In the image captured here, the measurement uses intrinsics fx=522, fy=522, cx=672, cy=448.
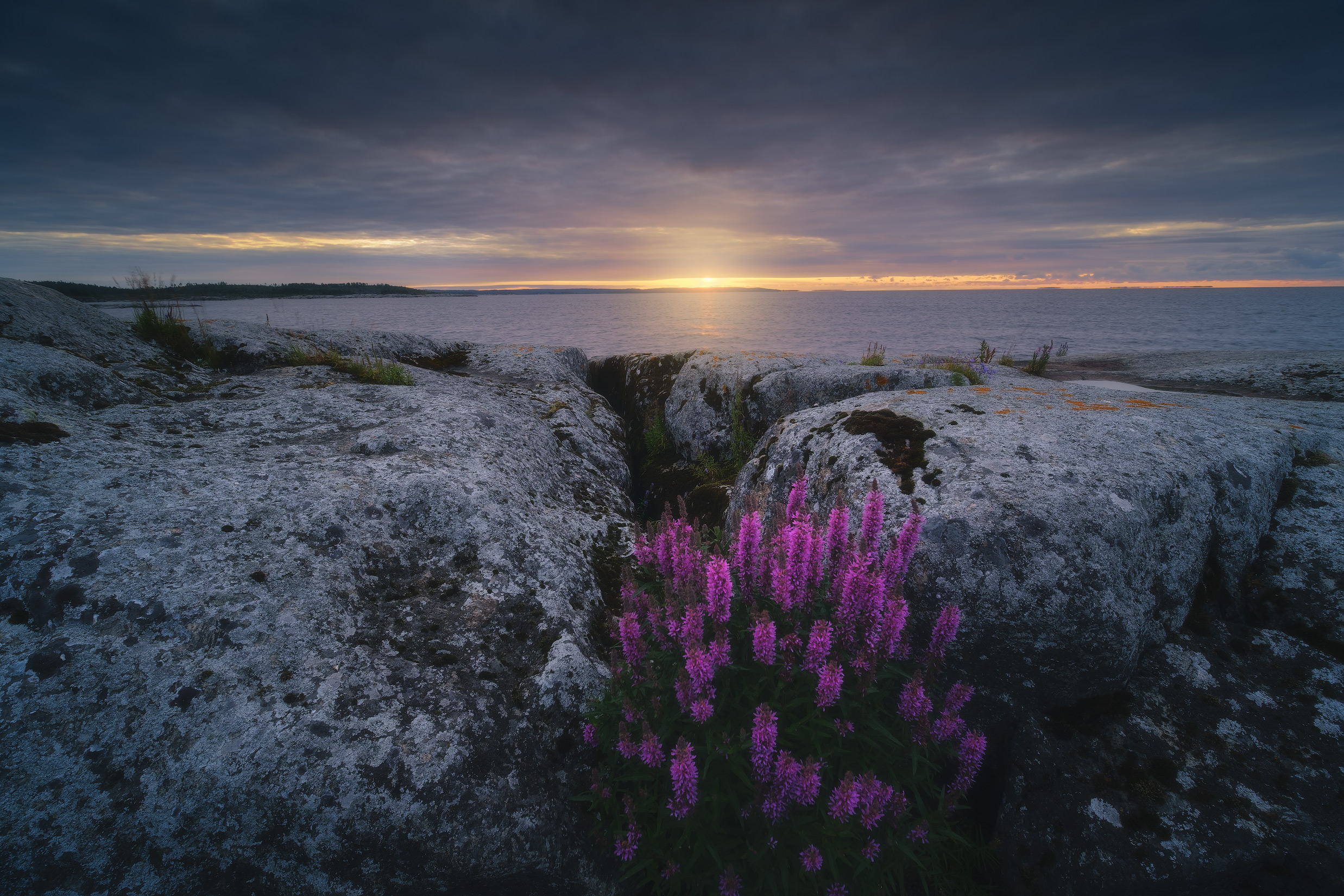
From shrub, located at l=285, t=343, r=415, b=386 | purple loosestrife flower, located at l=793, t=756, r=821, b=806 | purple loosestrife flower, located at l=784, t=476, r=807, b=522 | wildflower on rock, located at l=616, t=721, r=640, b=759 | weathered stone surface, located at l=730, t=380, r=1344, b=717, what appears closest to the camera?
purple loosestrife flower, located at l=793, t=756, r=821, b=806

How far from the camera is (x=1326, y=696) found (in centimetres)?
366

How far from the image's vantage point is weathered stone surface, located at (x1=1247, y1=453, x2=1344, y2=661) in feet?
13.3

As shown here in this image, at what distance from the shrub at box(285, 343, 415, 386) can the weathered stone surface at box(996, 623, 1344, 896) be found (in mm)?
9399

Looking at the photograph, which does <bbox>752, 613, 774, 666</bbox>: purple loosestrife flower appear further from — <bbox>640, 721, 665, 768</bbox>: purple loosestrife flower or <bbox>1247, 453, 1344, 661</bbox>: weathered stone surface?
<bbox>1247, 453, 1344, 661</bbox>: weathered stone surface

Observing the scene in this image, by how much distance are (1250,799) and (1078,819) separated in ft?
3.27

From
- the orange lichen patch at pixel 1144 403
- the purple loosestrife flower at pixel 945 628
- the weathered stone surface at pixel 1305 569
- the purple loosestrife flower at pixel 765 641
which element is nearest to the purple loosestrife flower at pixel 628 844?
the purple loosestrife flower at pixel 765 641

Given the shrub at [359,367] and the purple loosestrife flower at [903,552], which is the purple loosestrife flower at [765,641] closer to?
the purple loosestrife flower at [903,552]

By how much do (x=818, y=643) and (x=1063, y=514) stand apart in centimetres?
252

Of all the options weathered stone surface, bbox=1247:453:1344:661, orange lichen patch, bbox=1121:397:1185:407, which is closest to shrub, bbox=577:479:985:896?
weathered stone surface, bbox=1247:453:1344:661

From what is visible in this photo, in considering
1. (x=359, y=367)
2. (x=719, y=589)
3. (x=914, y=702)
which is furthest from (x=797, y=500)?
(x=359, y=367)

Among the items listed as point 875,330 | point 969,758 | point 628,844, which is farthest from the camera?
point 875,330

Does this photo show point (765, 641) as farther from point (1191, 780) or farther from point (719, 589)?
point (1191, 780)

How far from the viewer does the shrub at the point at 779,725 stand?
2.74 m

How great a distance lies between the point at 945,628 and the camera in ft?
10.2
